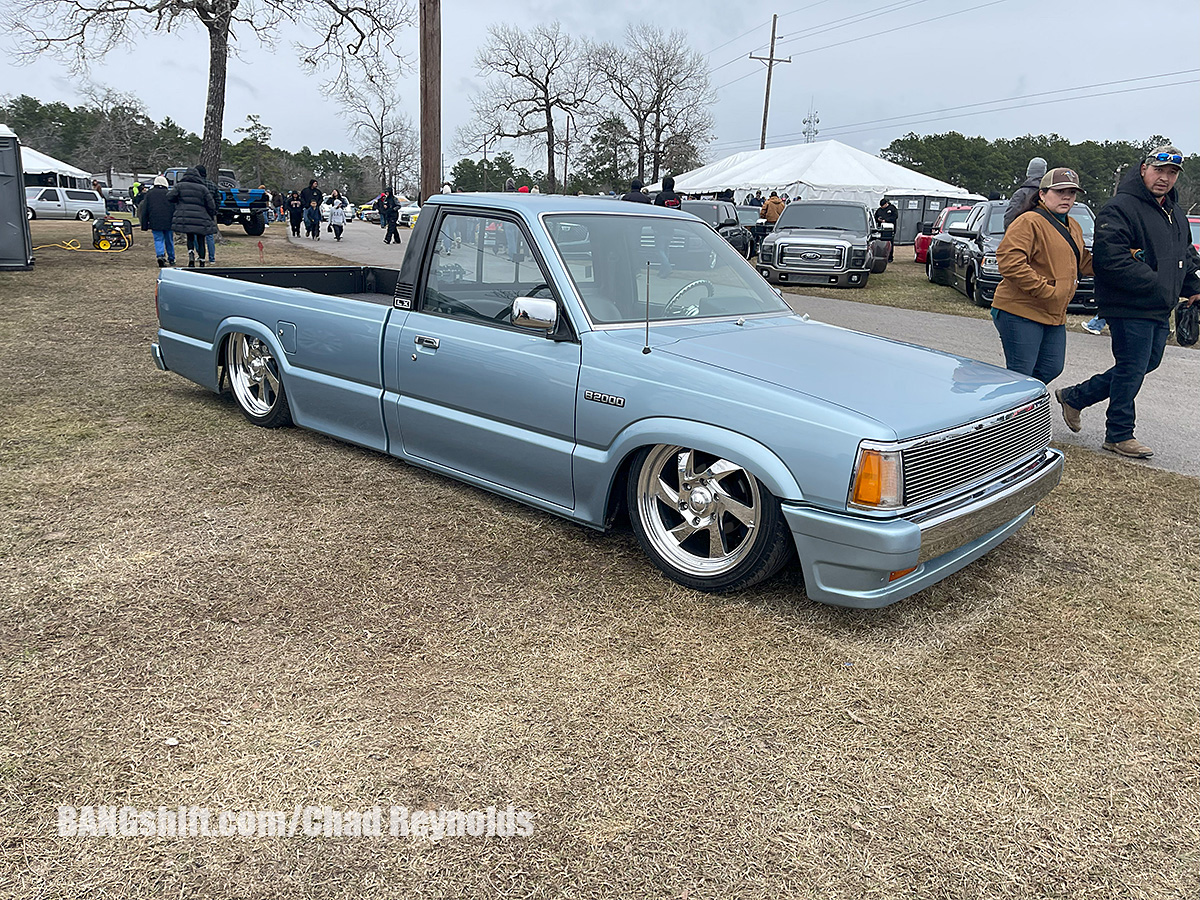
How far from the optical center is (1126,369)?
226 inches

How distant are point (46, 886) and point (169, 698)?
80 cm

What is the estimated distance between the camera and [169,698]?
2.86m

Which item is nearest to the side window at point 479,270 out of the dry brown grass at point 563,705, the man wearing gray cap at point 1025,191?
the dry brown grass at point 563,705

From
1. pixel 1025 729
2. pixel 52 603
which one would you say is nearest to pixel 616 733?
pixel 1025 729

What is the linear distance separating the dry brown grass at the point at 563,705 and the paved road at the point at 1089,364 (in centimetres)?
142

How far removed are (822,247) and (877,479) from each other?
47.4ft

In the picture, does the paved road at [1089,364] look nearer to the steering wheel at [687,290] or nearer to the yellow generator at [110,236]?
the steering wheel at [687,290]

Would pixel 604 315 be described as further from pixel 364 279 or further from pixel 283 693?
pixel 364 279

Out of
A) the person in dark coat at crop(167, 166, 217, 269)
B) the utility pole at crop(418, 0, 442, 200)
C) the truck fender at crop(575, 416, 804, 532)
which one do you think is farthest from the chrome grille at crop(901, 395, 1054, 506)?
the person in dark coat at crop(167, 166, 217, 269)

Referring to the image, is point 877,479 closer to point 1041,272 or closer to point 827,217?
Answer: point 1041,272

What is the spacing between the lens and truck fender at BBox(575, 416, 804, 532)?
3266 mm

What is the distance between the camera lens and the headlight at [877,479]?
3076mm

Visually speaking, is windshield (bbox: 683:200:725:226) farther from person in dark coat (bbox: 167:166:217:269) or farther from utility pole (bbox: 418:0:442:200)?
utility pole (bbox: 418:0:442:200)

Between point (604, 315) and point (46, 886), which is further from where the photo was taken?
point (604, 315)
